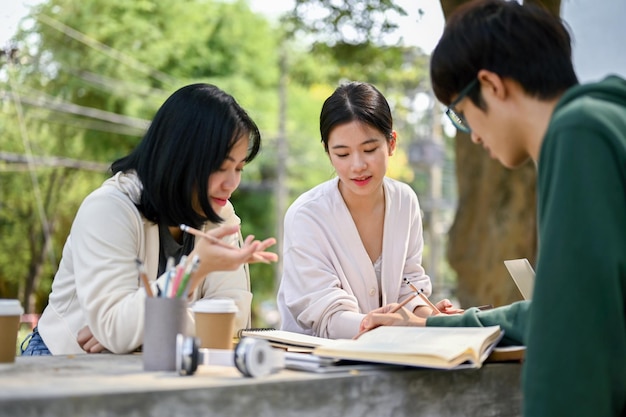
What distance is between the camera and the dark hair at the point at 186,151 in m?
2.32

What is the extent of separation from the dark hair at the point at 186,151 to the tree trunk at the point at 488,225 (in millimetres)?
4289

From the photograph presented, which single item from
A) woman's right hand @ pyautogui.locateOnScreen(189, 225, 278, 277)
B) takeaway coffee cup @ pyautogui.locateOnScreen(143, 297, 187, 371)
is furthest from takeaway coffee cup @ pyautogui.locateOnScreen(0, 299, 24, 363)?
woman's right hand @ pyautogui.locateOnScreen(189, 225, 278, 277)

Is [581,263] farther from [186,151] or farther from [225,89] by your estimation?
[225,89]

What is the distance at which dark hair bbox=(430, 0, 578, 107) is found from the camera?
5.51ft

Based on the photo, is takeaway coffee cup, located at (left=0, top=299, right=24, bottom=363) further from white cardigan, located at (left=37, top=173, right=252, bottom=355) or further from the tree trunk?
the tree trunk

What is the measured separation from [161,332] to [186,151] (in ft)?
2.40

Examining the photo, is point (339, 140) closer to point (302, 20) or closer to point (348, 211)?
point (348, 211)

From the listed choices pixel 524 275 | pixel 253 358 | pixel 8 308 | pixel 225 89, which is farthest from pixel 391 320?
pixel 225 89

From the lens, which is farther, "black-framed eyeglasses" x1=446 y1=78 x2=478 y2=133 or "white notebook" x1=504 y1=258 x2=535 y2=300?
"white notebook" x1=504 y1=258 x2=535 y2=300

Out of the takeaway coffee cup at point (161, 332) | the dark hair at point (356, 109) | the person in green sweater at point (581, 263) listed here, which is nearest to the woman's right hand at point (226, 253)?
the takeaway coffee cup at point (161, 332)

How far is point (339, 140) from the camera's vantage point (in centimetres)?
285

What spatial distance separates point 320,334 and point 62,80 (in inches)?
495

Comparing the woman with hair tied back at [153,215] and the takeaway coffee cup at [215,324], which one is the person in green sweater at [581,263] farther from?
the woman with hair tied back at [153,215]

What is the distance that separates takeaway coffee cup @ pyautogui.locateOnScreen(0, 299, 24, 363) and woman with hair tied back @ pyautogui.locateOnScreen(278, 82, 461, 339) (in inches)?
42.8
